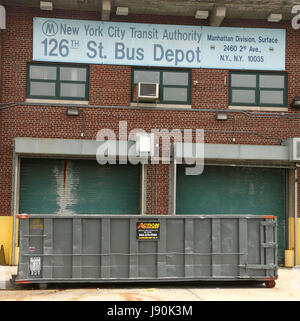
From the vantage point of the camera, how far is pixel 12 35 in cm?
1697

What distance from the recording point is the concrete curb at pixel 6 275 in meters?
12.5

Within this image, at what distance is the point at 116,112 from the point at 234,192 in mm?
4975

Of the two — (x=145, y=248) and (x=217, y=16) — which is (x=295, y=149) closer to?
(x=217, y=16)

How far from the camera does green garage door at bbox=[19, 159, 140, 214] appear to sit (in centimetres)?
1709

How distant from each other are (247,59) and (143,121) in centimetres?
422

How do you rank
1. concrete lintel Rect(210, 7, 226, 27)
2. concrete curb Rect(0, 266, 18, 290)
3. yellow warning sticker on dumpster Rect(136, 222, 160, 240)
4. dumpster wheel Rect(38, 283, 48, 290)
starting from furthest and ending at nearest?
concrete lintel Rect(210, 7, 226, 27)
concrete curb Rect(0, 266, 18, 290)
yellow warning sticker on dumpster Rect(136, 222, 160, 240)
dumpster wheel Rect(38, 283, 48, 290)

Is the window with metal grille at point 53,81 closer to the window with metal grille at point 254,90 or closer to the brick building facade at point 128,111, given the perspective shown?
the brick building facade at point 128,111

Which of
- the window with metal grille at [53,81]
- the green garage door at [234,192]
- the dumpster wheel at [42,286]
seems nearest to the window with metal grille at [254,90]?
the green garage door at [234,192]

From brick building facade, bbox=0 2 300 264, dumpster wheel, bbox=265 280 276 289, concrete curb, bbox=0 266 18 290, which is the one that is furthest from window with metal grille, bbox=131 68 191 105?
dumpster wheel, bbox=265 280 276 289

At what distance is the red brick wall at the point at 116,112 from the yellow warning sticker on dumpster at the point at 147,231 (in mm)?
4793

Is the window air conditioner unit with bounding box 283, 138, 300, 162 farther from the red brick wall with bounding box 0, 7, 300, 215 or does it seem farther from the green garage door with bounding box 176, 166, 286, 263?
the green garage door with bounding box 176, 166, 286, 263

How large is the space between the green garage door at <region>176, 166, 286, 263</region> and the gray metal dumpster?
17.1ft

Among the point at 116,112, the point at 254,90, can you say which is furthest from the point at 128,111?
the point at 254,90
